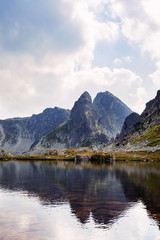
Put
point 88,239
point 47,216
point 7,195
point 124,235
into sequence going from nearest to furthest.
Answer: point 88,239 < point 124,235 < point 47,216 < point 7,195

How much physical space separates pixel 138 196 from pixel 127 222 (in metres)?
17.1

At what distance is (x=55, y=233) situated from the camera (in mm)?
25641

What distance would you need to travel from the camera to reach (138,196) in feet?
150

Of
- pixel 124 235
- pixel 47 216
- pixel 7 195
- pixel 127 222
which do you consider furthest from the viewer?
pixel 7 195

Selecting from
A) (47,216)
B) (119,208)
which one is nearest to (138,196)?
(119,208)

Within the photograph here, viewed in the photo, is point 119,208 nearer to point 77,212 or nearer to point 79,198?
point 77,212

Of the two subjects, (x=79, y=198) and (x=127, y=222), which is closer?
(x=127, y=222)

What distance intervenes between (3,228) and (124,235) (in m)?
14.4

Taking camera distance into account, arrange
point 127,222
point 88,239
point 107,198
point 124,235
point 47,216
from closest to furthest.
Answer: point 88,239 → point 124,235 → point 127,222 → point 47,216 → point 107,198

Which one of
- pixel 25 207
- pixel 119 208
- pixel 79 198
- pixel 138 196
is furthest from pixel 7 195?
pixel 138 196

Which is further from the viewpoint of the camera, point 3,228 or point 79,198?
point 79,198

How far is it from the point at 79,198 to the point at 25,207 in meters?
11.2

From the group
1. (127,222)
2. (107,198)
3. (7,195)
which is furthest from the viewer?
(7,195)

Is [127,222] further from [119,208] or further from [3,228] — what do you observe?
[3,228]
